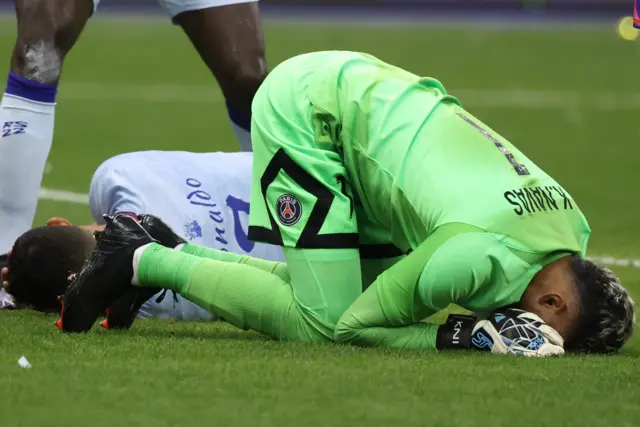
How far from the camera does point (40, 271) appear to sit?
→ 4.45 m

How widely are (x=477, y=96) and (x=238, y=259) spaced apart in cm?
841

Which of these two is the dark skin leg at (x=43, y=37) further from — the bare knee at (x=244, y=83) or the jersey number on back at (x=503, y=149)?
the jersey number on back at (x=503, y=149)

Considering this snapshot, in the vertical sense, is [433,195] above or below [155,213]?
above

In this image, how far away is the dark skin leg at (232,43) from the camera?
5207mm

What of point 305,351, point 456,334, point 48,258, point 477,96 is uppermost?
point 456,334

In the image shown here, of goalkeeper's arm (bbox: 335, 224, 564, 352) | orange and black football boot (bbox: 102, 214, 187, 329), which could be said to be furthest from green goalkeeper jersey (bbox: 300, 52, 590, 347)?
orange and black football boot (bbox: 102, 214, 187, 329)

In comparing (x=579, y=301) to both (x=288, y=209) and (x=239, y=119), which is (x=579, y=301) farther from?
(x=239, y=119)

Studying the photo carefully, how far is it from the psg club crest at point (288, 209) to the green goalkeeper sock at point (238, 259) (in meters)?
0.27

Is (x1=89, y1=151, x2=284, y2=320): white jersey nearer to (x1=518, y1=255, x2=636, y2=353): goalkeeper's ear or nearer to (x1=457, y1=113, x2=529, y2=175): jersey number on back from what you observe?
(x1=457, y1=113, x2=529, y2=175): jersey number on back

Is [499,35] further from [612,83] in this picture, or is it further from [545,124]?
[545,124]

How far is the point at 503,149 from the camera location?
3.98 meters

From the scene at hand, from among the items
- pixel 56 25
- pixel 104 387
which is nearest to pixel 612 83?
pixel 56 25

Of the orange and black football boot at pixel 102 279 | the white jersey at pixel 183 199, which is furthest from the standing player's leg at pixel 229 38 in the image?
the orange and black football boot at pixel 102 279

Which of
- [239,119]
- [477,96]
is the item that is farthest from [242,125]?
[477,96]
